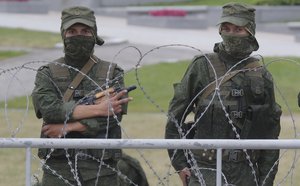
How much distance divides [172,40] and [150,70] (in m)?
5.61

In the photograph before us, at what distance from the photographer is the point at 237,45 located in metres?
5.39

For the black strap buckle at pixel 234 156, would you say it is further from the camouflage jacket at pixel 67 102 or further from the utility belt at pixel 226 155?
the camouflage jacket at pixel 67 102

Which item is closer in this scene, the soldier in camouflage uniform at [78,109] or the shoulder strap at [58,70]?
the soldier in camouflage uniform at [78,109]

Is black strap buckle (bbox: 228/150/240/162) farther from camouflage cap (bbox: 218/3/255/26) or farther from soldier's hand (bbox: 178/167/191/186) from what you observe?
camouflage cap (bbox: 218/3/255/26)

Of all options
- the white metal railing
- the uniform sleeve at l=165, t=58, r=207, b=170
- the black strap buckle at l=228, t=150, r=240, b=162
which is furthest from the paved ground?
the white metal railing

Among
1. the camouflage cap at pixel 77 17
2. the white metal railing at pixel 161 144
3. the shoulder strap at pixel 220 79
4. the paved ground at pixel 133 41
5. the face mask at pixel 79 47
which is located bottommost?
the paved ground at pixel 133 41

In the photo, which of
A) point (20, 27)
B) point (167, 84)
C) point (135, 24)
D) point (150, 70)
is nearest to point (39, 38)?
point (20, 27)

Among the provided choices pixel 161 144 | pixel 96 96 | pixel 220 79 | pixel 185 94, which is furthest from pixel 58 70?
pixel 161 144

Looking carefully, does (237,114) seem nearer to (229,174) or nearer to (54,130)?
(229,174)

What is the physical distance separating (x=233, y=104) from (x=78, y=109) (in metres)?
0.91

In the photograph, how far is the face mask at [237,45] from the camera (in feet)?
17.7

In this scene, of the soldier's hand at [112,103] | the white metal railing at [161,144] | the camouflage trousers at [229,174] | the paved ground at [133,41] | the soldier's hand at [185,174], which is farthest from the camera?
the paved ground at [133,41]

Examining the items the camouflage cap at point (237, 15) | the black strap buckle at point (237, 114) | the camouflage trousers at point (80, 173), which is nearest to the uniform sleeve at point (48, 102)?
the camouflage trousers at point (80, 173)

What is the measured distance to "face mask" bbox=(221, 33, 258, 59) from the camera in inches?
212
